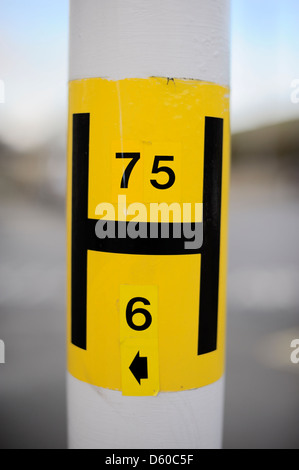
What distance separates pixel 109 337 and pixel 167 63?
66 centimetres

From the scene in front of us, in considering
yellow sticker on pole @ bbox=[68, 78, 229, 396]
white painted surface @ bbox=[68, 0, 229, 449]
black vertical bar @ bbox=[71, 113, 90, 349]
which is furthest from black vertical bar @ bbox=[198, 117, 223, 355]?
black vertical bar @ bbox=[71, 113, 90, 349]

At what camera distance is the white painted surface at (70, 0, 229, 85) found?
3.30 ft

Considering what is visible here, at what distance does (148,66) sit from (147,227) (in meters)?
0.37

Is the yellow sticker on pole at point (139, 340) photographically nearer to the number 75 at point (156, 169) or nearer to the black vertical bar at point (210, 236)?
the black vertical bar at point (210, 236)

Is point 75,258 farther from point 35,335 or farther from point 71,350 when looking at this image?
point 35,335

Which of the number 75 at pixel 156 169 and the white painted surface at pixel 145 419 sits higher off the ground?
the number 75 at pixel 156 169

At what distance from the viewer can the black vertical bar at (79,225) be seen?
1.09 m

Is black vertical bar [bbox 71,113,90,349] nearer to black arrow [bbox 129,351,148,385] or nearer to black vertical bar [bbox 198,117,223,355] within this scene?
black arrow [bbox 129,351,148,385]

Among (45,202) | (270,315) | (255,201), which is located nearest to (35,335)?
(270,315)

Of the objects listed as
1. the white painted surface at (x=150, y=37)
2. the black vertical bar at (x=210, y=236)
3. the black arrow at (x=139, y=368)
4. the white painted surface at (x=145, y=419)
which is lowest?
the white painted surface at (x=145, y=419)

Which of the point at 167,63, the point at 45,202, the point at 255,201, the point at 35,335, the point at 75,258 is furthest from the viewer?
the point at 255,201

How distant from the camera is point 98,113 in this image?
106 cm

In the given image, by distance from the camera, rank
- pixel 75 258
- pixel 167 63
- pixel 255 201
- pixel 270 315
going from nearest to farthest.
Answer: pixel 167 63 < pixel 75 258 < pixel 270 315 < pixel 255 201

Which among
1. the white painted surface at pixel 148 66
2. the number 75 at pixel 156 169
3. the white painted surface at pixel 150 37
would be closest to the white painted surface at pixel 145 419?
the white painted surface at pixel 148 66
